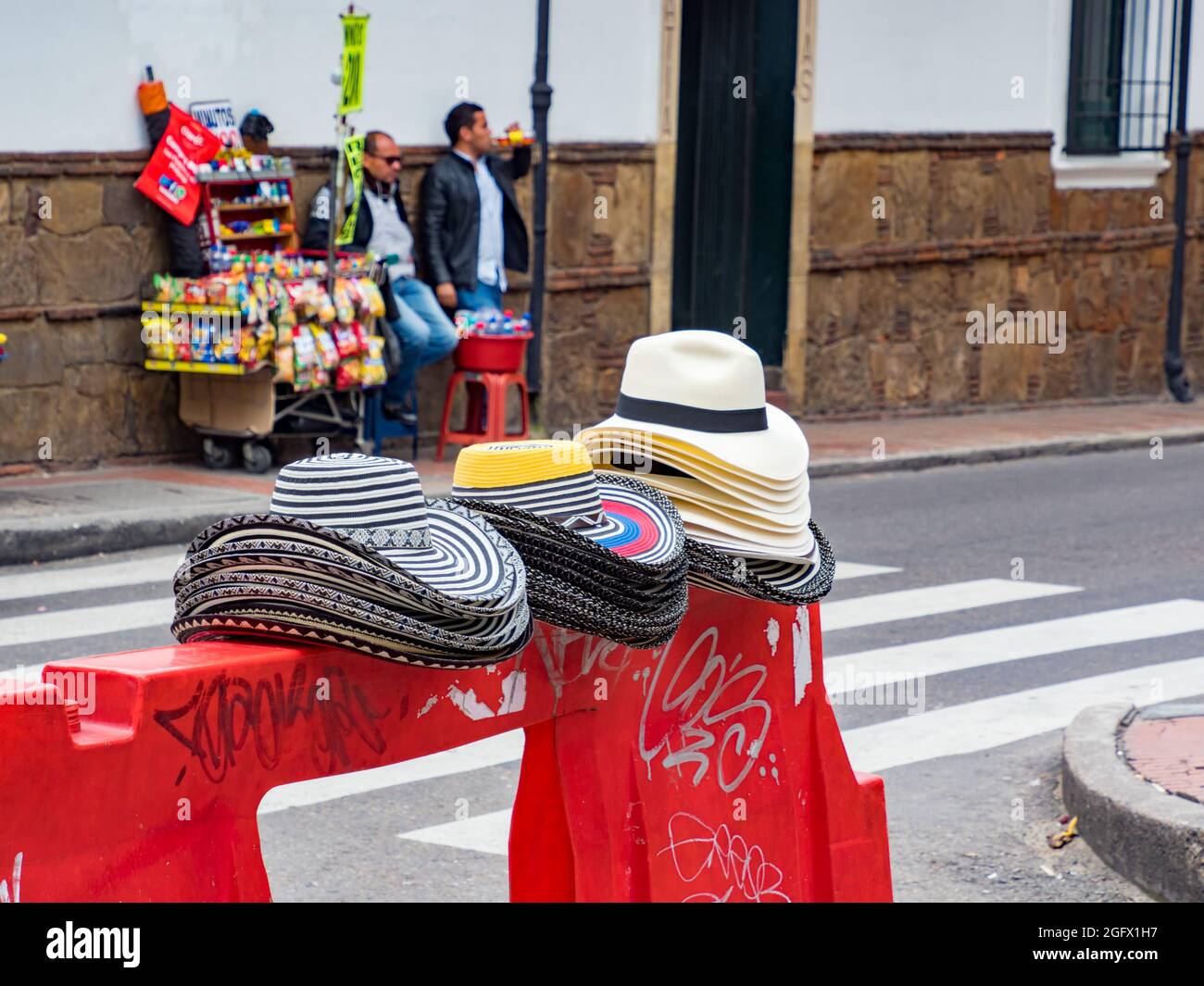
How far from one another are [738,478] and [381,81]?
9848mm

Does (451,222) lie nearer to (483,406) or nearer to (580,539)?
(483,406)

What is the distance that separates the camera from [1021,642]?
856 centimetres

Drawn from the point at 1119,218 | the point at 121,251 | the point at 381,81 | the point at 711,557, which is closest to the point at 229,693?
the point at 711,557

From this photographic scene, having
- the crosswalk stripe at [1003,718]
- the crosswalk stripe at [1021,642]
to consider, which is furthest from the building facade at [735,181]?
the crosswalk stripe at [1003,718]

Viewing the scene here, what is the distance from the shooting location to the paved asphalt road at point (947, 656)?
5.57 metres

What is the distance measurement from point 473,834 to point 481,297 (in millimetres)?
8315

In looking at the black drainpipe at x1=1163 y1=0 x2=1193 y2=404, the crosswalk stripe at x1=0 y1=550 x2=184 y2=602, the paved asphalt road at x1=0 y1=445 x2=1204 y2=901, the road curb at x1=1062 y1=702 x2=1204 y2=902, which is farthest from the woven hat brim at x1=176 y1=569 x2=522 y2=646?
the black drainpipe at x1=1163 y1=0 x2=1193 y2=404

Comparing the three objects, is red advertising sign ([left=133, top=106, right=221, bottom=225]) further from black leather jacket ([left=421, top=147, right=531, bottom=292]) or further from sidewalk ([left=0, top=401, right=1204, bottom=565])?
black leather jacket ([left=421, top=147, right=531, bottom=292])

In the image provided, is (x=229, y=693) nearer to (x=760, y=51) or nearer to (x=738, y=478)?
(x=738, y=478)

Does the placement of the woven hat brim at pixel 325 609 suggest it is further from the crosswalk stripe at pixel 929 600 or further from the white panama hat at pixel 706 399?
the crosswalk stripe at pixel 929 600

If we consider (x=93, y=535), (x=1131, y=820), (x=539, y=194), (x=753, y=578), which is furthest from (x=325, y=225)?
(x=753, y=578)

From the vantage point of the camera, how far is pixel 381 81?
13.4m

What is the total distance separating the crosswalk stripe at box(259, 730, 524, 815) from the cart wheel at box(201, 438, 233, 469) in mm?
5899
